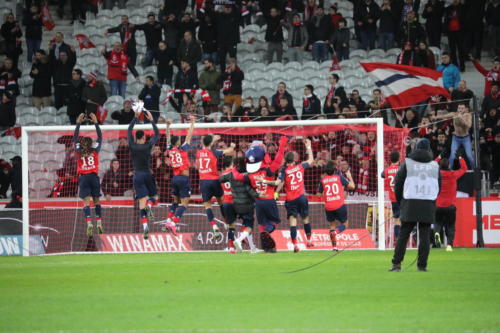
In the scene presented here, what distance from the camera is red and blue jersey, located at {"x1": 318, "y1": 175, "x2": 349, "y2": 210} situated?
1958cm

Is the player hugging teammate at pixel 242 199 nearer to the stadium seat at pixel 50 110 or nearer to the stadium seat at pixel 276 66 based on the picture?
the stadium seat at pixel 276 66

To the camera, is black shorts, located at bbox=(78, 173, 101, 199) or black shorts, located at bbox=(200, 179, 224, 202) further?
black shorts, located at bbox=(78, 173, 101, 199)

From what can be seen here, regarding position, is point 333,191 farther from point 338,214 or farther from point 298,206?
point 298,206

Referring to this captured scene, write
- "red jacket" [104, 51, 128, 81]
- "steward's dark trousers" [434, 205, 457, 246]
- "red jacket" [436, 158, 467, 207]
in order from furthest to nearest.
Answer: "red jacket" [104, 51, 128, 81] < "red jacket" [436, 158, 467, 207] < "steward's dark trousers" [434, 205, 457, 246]

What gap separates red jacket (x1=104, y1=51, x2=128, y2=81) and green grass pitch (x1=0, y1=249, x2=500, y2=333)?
13574mm

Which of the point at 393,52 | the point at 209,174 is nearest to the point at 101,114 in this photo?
the point at 209,174

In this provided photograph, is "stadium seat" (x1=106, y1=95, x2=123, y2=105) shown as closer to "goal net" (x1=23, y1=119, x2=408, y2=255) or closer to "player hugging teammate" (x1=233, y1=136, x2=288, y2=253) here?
"goal net" (x1=23, y1=119, x2=408, y2=255)

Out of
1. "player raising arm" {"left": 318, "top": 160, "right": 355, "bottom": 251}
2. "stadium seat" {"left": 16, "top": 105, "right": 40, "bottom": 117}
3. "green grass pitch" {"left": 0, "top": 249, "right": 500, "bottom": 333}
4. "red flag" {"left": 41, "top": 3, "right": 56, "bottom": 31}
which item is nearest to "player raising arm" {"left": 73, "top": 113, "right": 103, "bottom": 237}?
"green grass pitch" {"left": 0, "top": 249, "right": 500, "bottom": 333}

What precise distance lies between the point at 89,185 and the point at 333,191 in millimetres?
5768

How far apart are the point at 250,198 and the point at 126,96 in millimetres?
12453

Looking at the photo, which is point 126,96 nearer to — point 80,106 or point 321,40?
point 80,106

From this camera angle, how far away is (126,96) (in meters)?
30.2

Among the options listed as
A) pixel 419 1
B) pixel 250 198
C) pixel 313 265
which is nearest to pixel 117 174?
pixel 250 198

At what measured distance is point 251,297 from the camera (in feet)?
34.6
